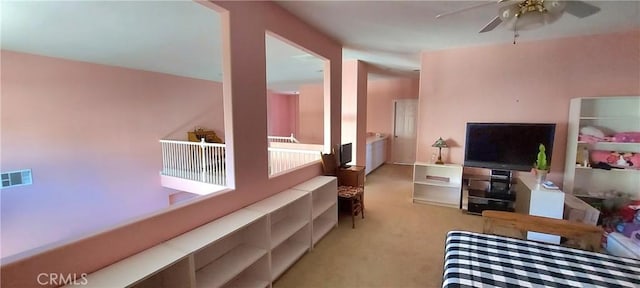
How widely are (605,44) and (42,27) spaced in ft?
21.9

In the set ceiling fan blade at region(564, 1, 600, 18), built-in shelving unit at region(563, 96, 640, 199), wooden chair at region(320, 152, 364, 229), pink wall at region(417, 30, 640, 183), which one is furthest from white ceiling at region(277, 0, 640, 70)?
wooden chair at region(320, 152, 364, 229)

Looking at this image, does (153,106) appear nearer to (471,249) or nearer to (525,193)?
(471,249)

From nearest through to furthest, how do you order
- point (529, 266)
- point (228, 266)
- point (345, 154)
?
point (529, 266) < point (228, 266) < point (345, 154)

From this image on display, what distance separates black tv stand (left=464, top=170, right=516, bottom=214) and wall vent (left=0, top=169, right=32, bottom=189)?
6.32m

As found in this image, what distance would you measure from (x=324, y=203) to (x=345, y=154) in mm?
1066

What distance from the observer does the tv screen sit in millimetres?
4051

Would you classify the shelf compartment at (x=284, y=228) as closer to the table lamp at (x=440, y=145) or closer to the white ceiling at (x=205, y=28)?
the white ceiling at (x=205, y=28)

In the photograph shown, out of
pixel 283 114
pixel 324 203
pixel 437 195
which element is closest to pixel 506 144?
pixel 437 195

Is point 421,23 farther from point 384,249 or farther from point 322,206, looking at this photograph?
point 384,249

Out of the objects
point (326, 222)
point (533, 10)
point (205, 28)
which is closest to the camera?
point (533, 10)

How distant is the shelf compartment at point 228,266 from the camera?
187 cm

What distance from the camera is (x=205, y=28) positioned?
3004 mm

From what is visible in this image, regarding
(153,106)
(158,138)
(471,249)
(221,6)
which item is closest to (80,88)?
(153,106)

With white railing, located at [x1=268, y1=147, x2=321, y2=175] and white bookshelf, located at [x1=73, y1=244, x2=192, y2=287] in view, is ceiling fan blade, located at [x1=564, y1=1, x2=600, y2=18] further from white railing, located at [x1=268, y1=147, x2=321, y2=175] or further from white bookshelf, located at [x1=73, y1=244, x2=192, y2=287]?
white railing, located at [x1=268, y1=147, x2=321, y2=175]
